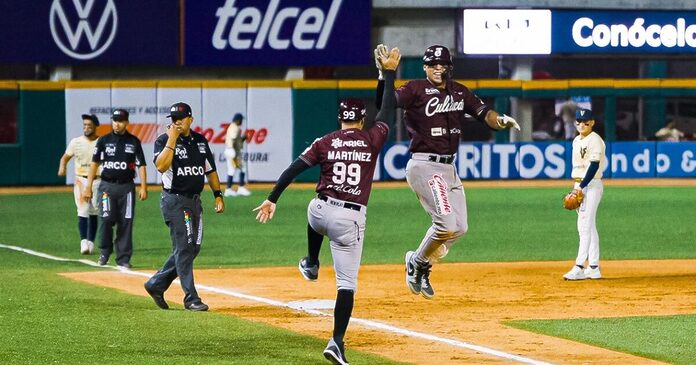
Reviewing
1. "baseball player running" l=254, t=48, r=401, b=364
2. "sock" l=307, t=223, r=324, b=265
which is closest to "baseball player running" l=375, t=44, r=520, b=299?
"sock" l=307, t=223, r=324, b=265

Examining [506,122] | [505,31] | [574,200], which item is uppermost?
[505,31]

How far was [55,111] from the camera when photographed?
35844 mm

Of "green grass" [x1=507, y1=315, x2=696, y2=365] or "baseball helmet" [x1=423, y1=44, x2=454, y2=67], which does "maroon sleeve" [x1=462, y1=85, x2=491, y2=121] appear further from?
"green grass" [x1=507, y1=315, x2=696, y2=365]

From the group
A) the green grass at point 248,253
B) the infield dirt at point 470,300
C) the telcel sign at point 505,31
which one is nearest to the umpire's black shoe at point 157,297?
the green grass at point 248,253

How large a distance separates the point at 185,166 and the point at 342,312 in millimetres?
3722

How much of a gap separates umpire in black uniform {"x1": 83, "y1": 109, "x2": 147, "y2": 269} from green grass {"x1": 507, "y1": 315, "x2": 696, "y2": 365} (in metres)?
6.98

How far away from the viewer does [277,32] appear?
3844cm

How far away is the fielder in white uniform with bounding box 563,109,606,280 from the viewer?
53.0 feet

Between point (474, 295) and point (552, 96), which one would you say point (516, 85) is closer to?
Result: point (552, 96)

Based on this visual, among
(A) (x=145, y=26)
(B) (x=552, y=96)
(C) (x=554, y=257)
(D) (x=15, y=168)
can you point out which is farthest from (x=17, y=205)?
(B) (x=552, y=96)

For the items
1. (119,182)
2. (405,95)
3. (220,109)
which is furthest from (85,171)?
(220,109)

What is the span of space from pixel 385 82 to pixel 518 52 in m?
29.7

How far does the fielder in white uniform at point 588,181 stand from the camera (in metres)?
16.2

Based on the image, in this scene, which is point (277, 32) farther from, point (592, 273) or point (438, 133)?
point (438, 133)
